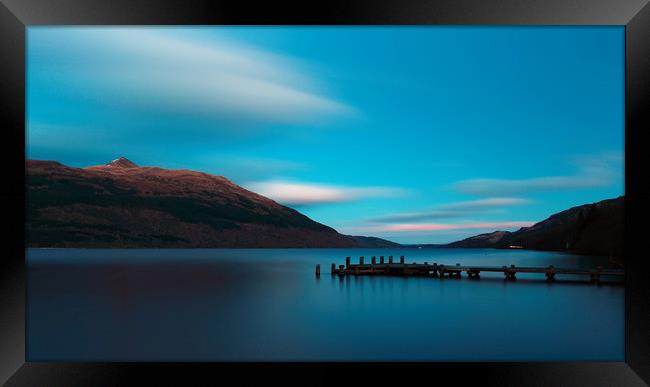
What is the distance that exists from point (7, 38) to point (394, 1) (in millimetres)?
3812

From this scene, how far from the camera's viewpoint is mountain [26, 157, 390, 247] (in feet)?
349

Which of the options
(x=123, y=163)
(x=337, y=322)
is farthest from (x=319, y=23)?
(x=123, y=163)

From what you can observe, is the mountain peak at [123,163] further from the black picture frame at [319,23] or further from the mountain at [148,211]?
the black picture frame at [319,23]

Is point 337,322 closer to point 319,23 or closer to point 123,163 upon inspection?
point 319,23

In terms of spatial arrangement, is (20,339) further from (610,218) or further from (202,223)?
(202,223)

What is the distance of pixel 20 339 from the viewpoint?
4980mm

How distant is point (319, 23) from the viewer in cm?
512

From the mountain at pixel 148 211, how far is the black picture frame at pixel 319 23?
10912 centimetres

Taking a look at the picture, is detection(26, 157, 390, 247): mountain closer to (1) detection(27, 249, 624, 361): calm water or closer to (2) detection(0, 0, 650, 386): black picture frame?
(1) detection(27, 249, 624, 361): calm water

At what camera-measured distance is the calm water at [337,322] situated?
1141cm

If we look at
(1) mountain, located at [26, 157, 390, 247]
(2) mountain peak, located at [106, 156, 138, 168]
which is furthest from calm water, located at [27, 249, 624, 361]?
(2) mountain peak, located at [106, 156, 138, 168]

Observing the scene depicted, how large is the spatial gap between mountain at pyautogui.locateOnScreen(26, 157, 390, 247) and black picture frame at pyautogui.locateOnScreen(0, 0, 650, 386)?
358 ft

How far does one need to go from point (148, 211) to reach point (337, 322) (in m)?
113

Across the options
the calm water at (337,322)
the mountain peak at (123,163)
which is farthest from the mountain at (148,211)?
the calm water at (337,322)
